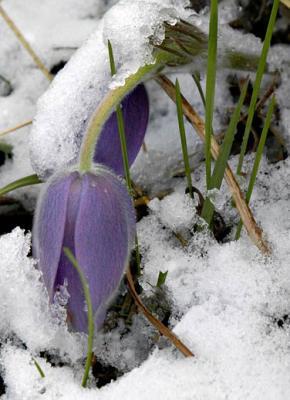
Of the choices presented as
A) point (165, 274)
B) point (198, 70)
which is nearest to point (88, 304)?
point (165, 274)

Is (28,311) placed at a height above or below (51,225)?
below

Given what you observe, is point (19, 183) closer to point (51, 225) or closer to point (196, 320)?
point (51, 225)

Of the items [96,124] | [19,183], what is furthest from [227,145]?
[19,183]

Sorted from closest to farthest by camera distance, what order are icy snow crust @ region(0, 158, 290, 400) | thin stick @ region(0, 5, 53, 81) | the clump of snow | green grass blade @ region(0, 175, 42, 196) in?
icy snow crust @ region(0, 158, 290, 400), the clump of snow, green grass blade @ region(0, 175, 42, 196), thin stick @ region(0, 5, 53, 81)

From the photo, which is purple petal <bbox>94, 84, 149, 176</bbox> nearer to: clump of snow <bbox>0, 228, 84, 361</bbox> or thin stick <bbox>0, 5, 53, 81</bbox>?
clump of snow <bbox>0, 228, 84, 361</bbox>

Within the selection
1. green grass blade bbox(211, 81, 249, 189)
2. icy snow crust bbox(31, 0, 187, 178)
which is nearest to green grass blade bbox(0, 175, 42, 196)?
icy snow crust bbox(31, 0, 187, 178)

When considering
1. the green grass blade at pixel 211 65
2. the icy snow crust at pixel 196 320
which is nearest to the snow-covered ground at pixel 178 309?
the icy snow crust at pixel 196 320
